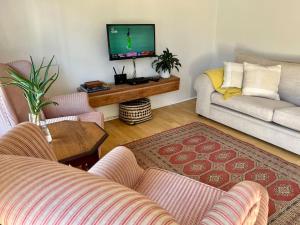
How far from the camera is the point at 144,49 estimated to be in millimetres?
3172

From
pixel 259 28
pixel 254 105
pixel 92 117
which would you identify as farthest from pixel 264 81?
pixel 92 117

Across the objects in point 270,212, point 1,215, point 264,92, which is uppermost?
point 1,215

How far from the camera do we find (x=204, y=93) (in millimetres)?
3145

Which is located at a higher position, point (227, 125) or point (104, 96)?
point (104, 96)

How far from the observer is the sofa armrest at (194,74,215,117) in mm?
3080

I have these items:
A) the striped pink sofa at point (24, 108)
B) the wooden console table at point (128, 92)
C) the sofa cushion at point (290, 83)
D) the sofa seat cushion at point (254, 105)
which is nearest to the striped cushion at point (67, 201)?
the striped pink sofa at point (24, 108)

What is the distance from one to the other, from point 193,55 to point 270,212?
9.03 ft

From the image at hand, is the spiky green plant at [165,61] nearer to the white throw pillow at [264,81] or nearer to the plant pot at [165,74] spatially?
the plant pot at [165,74]

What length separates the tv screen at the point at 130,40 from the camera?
288cm

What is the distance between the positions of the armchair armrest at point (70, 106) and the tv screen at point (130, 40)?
31.2 inches

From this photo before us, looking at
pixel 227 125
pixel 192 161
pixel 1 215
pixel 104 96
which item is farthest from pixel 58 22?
pixel 1 215

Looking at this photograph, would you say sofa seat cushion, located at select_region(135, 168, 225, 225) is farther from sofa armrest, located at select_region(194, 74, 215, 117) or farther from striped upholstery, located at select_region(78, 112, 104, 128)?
sofa armrest, located at select_region(194, 74, 215, 117)

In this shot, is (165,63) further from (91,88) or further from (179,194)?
(179,194)

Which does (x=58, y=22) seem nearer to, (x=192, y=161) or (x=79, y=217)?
(x=192, y=161)
